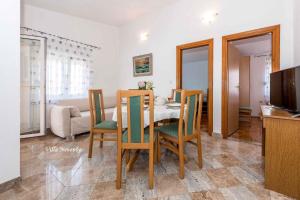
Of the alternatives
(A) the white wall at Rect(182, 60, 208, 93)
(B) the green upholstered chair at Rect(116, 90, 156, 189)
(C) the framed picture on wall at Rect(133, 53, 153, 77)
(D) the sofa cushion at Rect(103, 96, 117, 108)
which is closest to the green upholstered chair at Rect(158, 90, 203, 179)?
(B) the green upholstered chair at Rect(116, 90, 156, 189)

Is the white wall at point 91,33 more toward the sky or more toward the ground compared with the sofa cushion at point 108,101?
more toward the sky

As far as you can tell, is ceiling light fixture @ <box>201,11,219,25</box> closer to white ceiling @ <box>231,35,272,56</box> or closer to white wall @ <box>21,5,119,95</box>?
white ceiling @ <box>231,35,272,56</box>

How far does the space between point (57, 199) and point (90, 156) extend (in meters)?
0.87

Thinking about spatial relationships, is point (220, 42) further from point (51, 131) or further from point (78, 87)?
point (51, 131)

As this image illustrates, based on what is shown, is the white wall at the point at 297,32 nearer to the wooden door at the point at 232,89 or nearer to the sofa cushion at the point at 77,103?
the wooden door at the point at 232,89

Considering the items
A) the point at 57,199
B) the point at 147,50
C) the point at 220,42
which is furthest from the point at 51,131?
the point at 220,42

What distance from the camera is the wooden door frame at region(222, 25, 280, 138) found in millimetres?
2542

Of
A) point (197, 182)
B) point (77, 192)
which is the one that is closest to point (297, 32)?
point (197, 182)

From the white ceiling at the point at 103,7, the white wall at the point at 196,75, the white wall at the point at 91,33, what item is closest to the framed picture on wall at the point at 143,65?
the white wall at the point at 91,33

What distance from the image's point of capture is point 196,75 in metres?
8.02

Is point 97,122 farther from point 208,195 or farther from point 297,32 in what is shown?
point 297,32

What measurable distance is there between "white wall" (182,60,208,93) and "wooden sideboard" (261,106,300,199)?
20.7 feet

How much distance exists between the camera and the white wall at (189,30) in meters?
2.56

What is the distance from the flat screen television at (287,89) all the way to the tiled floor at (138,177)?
803 mm
